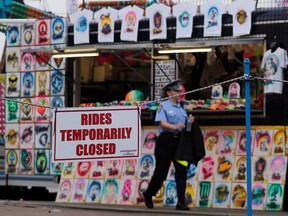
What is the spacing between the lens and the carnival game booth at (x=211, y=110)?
36.1 feet


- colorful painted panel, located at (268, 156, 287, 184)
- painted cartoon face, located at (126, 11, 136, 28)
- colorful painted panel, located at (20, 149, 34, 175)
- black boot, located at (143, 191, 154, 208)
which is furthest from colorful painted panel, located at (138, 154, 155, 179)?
colorful painted panel, located at (20, 149, 34, 175)

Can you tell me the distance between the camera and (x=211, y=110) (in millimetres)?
11539

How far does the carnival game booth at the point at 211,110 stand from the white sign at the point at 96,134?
3131 millimetres

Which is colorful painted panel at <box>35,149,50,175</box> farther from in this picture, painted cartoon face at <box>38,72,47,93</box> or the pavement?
the pavement

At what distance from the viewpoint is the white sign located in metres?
8.15

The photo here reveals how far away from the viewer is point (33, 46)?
13.3 meters

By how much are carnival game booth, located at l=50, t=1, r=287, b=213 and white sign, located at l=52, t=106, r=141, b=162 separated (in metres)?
3.13

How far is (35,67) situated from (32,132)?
1.21m

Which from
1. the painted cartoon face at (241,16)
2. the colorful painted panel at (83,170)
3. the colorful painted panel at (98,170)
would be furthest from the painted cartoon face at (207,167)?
the painted cartoon face at (241,16)

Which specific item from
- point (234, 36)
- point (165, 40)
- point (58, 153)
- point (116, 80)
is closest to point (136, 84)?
point (116, 80)

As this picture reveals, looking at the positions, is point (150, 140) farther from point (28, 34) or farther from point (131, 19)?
point (28, 34)

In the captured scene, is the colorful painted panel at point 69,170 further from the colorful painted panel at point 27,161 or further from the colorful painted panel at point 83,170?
the colorful painted panel at point 27,161

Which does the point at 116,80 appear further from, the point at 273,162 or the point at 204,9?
the point at 273,162

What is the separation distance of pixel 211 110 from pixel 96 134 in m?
3.75
